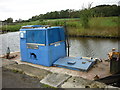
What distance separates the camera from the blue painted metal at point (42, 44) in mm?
5570

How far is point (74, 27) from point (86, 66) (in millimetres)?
28156

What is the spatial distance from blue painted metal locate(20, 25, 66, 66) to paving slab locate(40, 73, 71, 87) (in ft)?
7.43

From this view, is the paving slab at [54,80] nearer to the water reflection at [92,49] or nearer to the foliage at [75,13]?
the water reflection at [92,49]

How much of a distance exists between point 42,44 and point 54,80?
274 cm

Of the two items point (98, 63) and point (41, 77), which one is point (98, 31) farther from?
point (41, 77)

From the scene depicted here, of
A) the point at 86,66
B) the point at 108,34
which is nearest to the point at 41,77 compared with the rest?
the point at 86,66

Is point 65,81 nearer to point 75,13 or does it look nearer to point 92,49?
point 92,49

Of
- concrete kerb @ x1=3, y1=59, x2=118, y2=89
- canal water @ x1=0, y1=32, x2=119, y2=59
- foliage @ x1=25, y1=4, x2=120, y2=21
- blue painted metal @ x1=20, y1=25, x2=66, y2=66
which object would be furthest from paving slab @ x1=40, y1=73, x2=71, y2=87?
foliage @ x1=25, y1=4, x2=120, y2=21

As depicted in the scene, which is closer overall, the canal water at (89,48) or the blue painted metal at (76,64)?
the blue painted metal at (76,64)

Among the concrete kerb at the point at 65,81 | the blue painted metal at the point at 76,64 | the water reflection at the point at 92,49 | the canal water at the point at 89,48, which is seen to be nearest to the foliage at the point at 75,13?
the canal water at the point at 89,48

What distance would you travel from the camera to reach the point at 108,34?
25609 millimetres

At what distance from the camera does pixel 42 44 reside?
5617 millimetres

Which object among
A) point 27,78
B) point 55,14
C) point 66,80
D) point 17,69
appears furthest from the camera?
point 55,14

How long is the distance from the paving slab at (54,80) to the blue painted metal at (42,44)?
2.26m
